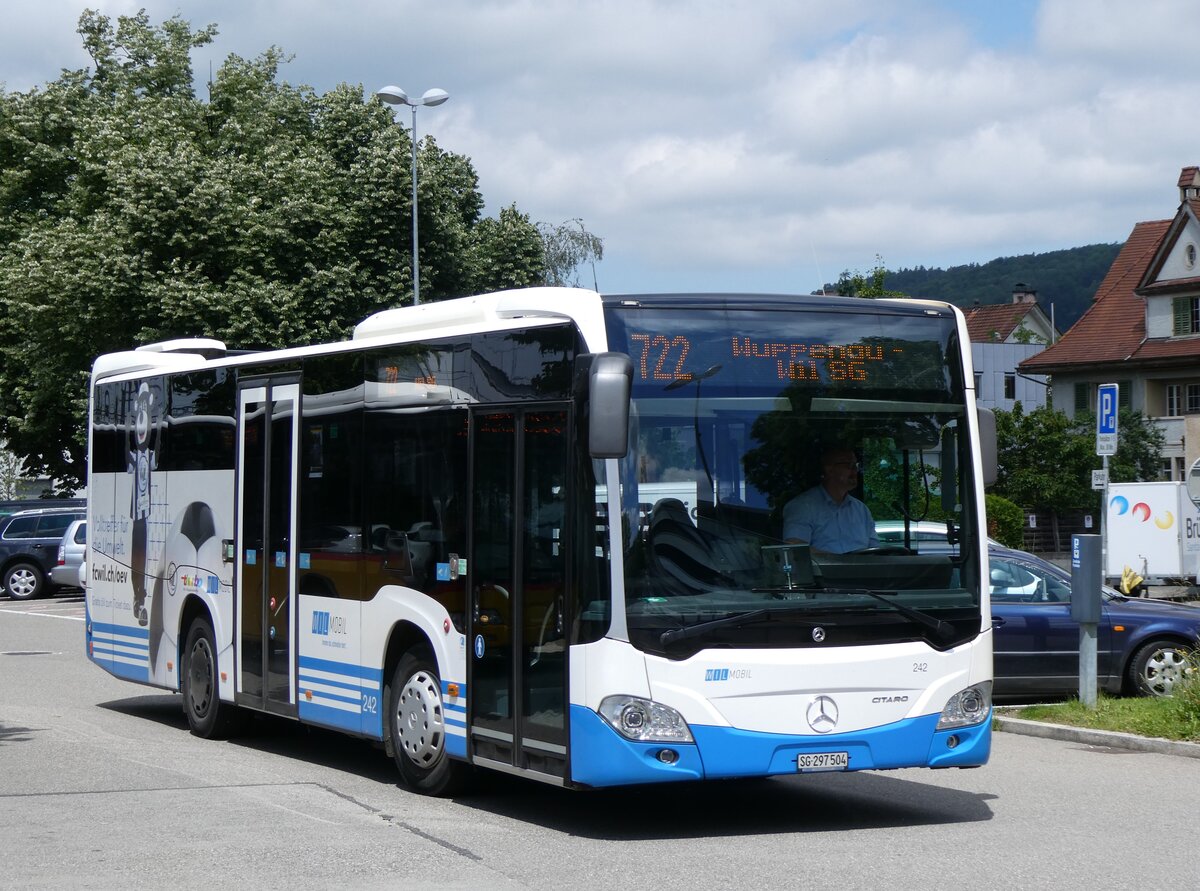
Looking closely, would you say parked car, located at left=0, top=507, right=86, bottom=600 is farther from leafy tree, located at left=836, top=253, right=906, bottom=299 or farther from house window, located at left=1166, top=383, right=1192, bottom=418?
house window, located at left=1166, top=383, right=1192, bottom=418

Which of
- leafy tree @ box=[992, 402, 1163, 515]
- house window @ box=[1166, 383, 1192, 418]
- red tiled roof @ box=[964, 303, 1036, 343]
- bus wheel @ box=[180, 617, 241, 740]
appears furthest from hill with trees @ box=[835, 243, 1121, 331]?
bus wheel @ box=[180, 617, 241, 740]

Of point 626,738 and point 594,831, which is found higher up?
point 626,738

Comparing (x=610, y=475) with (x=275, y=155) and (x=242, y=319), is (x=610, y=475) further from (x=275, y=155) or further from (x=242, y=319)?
(x=275, y=155)

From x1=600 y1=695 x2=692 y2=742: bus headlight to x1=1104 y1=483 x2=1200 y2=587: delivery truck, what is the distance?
90.4ft

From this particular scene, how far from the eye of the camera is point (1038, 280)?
16600 centimetres

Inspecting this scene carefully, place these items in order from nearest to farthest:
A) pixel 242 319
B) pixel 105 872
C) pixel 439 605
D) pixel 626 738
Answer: pixel 105 872, pixel 626 738, pixel 439 605, pixel 242 319

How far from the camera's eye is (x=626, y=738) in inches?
335

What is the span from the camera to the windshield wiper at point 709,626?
855 cm

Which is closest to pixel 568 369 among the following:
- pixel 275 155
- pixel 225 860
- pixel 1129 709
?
pixel 225 860

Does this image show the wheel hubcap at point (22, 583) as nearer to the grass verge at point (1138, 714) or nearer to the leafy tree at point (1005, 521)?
the grass verge at point (1138, 714)

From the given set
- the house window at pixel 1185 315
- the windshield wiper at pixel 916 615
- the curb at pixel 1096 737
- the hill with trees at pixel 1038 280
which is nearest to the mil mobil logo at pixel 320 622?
the windshield wiper at pixel 916 615

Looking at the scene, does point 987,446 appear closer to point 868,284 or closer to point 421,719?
point 421,719

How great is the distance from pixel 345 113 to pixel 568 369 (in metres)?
33.8

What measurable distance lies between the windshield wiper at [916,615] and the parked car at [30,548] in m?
31.7
